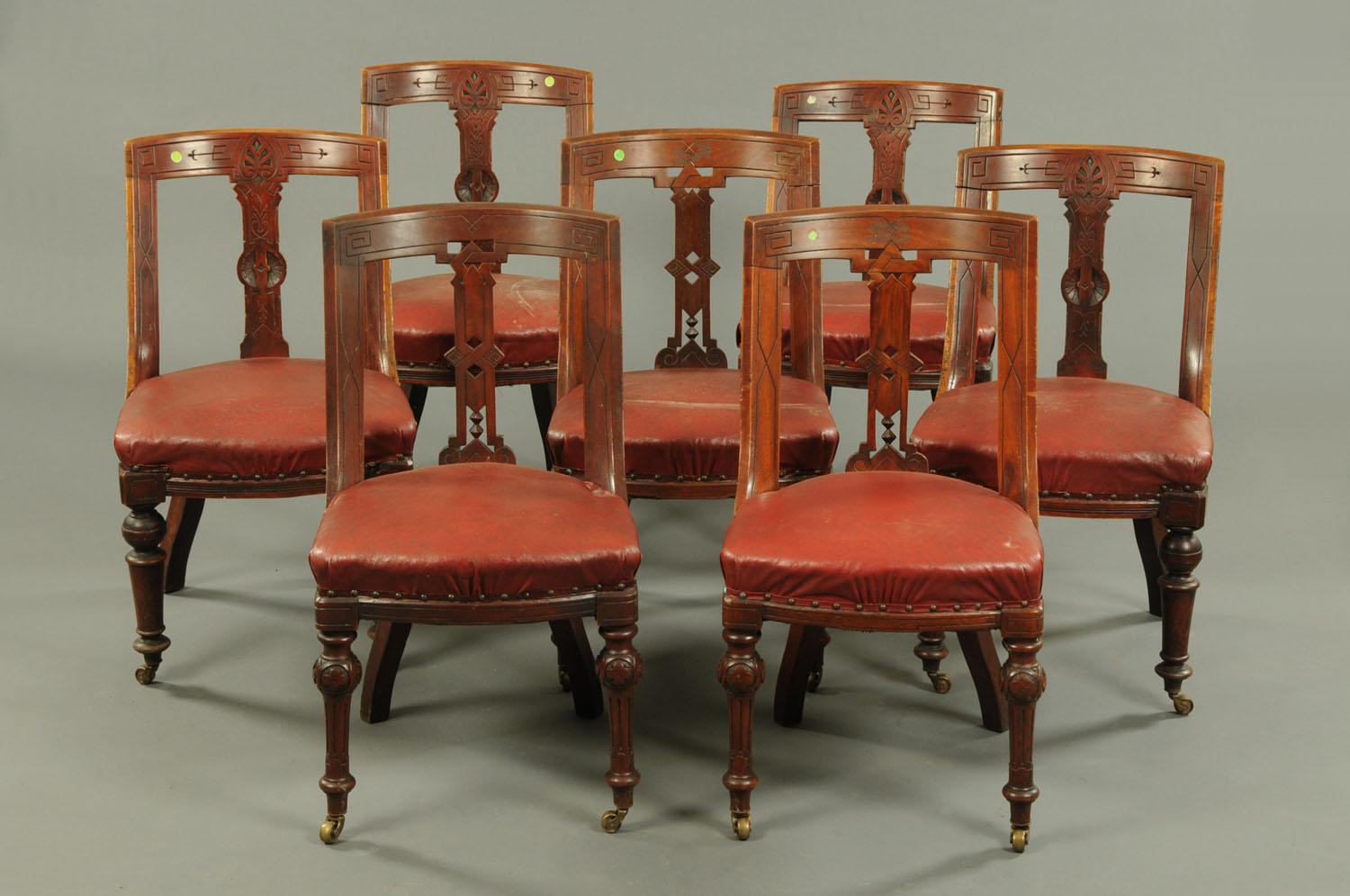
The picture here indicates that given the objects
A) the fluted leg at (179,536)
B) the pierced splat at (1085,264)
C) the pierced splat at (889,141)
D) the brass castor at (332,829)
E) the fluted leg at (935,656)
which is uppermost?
the pierced splat at (889,141)

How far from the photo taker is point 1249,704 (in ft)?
11.6

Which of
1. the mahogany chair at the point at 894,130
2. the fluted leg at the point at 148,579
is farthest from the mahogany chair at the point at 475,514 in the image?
the mahogany chair at the point at 894,130

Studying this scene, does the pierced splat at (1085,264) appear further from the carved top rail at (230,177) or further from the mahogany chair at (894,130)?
the carved top rail at (230,177)

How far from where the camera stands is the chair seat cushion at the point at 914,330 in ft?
13.9

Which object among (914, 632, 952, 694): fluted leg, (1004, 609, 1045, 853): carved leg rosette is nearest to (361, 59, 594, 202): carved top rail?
(914, 632, 952, 694): fluted leg

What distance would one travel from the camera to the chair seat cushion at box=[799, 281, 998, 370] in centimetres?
425

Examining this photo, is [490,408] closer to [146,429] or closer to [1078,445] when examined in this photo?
Result: [146,429]

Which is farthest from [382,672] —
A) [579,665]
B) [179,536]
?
[179,536]

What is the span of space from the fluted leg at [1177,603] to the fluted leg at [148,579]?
7.00 feet

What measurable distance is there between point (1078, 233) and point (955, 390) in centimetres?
44

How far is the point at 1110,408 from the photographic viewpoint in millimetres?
3525

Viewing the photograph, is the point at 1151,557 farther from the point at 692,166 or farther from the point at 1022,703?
the point at 692,166

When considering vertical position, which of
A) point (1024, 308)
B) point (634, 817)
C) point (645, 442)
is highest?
point (1024, 308)

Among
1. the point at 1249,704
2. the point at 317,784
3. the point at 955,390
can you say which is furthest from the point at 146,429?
the point at 1249,704
